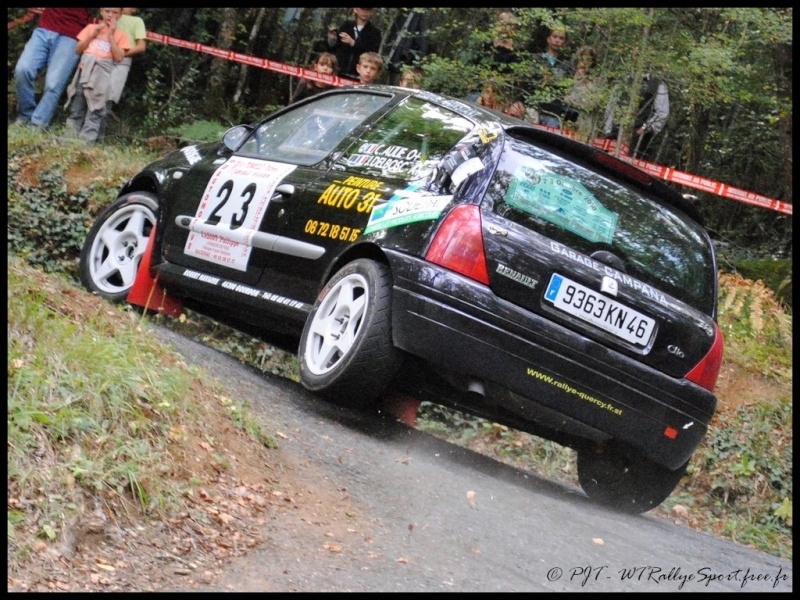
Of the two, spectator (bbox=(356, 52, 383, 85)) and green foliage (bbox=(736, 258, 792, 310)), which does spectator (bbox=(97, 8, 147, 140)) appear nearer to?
spectator (bbox=(356, 52, 383, 85))

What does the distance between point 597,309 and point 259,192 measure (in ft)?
8.08

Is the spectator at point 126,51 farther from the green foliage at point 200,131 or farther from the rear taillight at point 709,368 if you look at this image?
the rear taillight at point 709,368

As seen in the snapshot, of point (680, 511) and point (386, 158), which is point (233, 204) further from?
point (680, 511)

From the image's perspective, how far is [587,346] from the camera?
5691 mm

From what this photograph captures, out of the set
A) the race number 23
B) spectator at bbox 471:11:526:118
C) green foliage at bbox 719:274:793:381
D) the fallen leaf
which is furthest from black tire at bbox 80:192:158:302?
green foliage at bbox 719:274:793:381

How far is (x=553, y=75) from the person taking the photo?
11.1 m

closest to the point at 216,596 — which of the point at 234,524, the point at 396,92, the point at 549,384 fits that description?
the point at 234,524

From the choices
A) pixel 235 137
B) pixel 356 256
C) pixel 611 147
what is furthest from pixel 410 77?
pixel 356 256

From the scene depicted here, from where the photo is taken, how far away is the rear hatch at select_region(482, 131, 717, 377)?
5695 mm

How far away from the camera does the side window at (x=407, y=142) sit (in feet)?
21.0

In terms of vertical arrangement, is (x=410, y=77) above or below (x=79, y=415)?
above

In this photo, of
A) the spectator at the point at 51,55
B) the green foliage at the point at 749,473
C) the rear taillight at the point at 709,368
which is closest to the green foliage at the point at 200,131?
the spectator at the point at 51,55

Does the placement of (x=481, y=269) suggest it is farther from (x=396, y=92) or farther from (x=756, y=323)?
(x=756, y=323)

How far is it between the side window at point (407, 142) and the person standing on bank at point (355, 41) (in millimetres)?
6743
